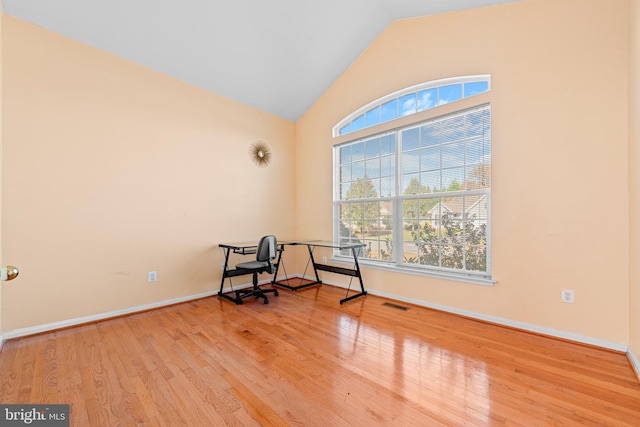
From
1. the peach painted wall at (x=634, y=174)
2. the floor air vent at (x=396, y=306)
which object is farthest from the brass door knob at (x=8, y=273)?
the peach painted wall at (x=634, y=174)

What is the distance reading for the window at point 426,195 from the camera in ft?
9.73

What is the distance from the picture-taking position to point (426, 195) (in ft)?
11.0

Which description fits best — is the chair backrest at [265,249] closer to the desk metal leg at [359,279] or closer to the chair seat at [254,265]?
the chair seat at [254,265]

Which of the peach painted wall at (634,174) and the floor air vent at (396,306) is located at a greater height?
the peach painted wall at (634,174)

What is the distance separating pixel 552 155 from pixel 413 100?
1.62 m

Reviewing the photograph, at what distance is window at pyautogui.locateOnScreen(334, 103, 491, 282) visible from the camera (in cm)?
297

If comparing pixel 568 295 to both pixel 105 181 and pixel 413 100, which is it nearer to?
pixel 413 100

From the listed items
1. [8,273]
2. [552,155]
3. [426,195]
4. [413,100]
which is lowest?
[8,273]

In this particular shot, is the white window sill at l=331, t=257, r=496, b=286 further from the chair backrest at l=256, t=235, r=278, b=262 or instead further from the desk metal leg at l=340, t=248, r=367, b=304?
the chair backrest at l=256, t=235, r=278, b=262

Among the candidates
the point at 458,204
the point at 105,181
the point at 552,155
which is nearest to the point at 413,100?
the point at 458,204

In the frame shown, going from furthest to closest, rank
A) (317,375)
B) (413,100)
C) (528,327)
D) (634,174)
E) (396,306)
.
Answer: (413,100), (396,306), (528,327), (634,174), (317,375)

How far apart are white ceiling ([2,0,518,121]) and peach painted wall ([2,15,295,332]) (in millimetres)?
193

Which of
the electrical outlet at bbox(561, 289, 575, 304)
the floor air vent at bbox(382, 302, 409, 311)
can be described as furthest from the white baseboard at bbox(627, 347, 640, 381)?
the floor air vent at bbox(382, 302, 409, 311)

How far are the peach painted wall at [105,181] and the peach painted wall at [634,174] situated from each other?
13.4 ft
